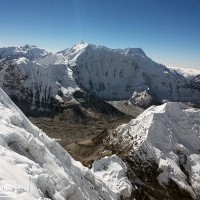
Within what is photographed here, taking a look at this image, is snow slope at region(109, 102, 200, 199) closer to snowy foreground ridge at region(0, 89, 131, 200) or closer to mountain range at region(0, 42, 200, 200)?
mountain range at region(0, 42, 200, 200)

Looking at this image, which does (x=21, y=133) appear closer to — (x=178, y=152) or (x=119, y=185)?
(x=119, y=185)

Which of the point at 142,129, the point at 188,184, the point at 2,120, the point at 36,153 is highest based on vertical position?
the point at 2,120

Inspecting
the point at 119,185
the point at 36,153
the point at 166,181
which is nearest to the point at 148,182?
the point at 166,181

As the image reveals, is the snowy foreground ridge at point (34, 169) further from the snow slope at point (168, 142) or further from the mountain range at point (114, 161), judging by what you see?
the snow slope at point (168, 142)

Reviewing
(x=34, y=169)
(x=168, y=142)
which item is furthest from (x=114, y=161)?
(x=34, y=169)

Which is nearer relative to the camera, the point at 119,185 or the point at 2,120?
the point at 2,120

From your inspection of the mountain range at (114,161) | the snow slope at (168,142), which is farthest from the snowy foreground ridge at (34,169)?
the snow slope at (168,142)
